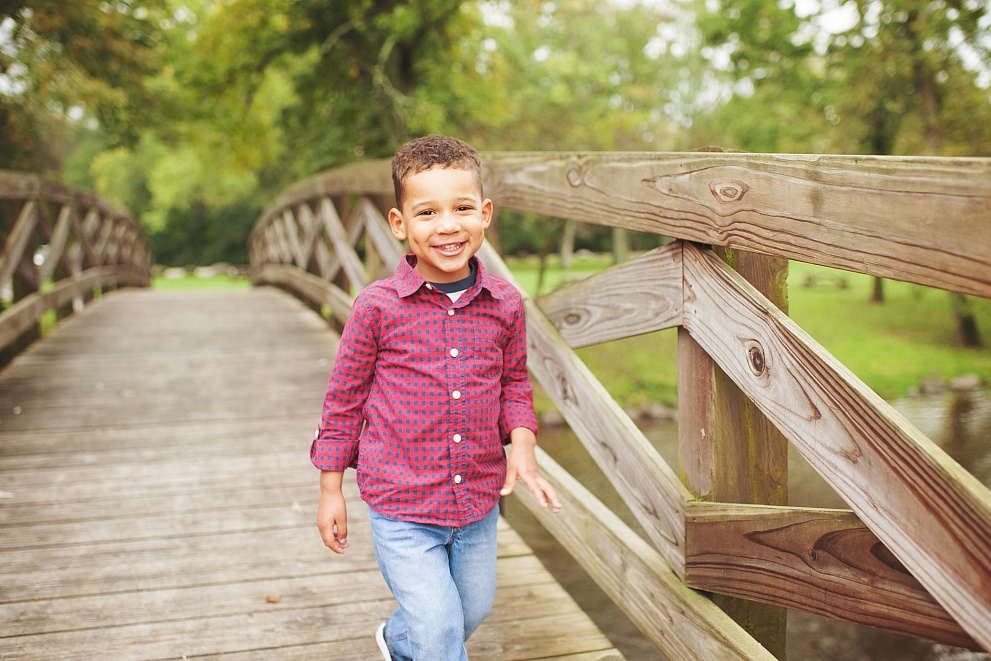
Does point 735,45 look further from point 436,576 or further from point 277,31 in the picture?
point 436,576

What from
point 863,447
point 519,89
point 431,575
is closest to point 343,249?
point 431,575

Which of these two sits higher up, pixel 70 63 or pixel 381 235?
pixel 70 63

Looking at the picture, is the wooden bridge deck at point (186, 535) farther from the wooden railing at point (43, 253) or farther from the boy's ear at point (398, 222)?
the boy's ear at point (398, 222)

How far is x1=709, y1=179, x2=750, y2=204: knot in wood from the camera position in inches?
64.2

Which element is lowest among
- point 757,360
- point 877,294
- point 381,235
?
point 877,294

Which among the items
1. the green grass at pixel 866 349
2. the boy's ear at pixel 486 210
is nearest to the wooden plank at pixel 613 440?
the boy's ear at pixel 486 210

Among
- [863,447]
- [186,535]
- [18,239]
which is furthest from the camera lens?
[18,239]

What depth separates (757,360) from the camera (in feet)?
5.43

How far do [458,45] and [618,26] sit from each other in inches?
438

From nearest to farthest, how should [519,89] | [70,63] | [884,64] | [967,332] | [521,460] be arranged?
1. [521,460]
2. [70,63]
3. [884,64]
4. [519,89]
5. [967,332]

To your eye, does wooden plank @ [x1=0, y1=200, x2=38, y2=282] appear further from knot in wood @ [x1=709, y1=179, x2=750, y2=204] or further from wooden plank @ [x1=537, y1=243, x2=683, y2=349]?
knot in wood @ [x1=709, y1=179, x2=750, y2=204]

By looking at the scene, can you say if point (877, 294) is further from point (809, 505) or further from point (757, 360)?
point (757, 360)

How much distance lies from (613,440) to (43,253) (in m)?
5.99

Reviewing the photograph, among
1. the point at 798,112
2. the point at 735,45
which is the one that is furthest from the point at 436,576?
the point at 798,112
